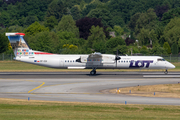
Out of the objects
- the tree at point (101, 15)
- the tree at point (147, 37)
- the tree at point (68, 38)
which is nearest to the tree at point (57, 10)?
the tree at point (101, 15)

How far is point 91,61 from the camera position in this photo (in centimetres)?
4334

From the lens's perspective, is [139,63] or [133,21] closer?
[139,63]

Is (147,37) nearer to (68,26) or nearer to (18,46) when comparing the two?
(68,26)

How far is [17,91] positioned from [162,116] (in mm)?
15611

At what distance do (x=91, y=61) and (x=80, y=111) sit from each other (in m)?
24.9

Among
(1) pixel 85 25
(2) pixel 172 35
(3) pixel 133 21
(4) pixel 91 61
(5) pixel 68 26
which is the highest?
(3) pixel 133 21

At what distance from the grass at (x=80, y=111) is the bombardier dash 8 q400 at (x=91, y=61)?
874 inches

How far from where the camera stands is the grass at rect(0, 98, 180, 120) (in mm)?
16953

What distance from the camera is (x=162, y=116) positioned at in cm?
1723

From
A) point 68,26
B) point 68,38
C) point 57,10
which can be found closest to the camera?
point 68,38

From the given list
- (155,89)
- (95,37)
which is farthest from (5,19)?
(155,89)

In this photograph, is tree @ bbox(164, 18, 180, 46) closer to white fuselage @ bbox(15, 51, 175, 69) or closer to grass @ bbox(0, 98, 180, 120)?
white fuselage @ bbox(15, 51, 175, 69)

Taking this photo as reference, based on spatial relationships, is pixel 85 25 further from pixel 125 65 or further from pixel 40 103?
pixel 40 103

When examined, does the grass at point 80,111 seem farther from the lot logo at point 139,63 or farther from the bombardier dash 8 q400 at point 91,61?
the lot logo at point 139,63
